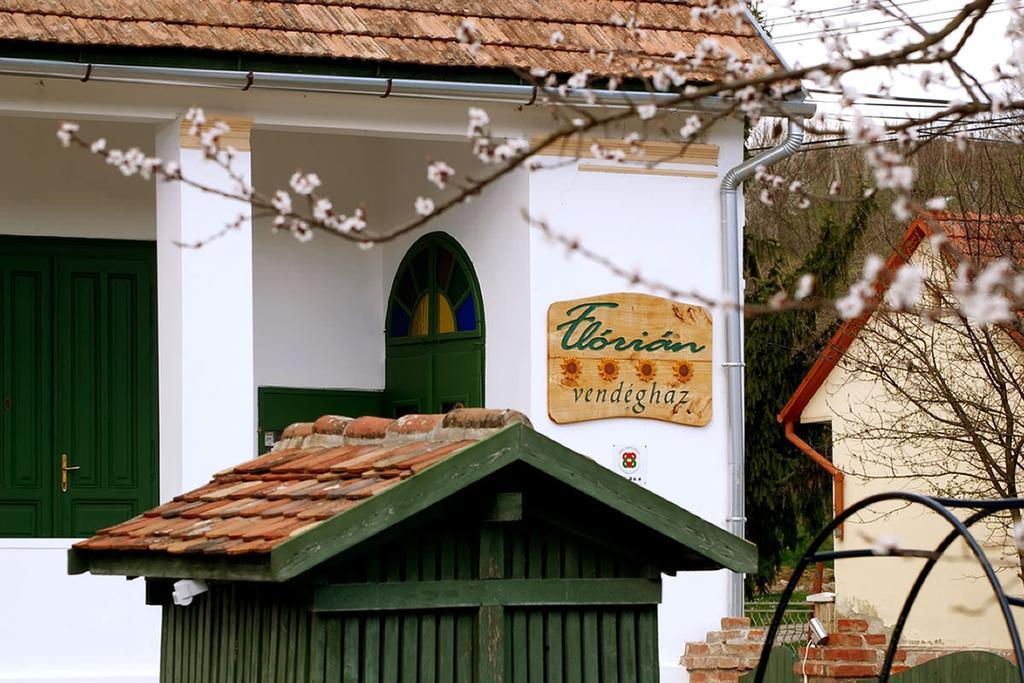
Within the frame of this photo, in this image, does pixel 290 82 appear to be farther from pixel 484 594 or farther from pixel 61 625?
pixel 484 594

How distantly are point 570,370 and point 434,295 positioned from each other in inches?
80.2

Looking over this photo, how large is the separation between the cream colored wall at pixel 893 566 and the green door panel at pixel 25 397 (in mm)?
9334

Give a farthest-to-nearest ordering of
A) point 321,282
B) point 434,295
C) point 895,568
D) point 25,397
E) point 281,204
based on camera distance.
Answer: point 895,568, point 321,282, point 434,295, point 25,397, point 281,204

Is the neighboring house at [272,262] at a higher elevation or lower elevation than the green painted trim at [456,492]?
higher

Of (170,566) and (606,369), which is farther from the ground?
(606,369)

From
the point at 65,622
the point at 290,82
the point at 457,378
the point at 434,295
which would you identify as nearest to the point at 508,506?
the point at 290,82

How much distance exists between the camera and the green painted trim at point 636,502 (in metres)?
5.98

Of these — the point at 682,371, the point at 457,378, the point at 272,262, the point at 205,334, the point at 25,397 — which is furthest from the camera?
the point at 272,262

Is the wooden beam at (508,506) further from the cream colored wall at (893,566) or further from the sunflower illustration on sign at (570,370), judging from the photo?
the cream colored wall at (893,566)

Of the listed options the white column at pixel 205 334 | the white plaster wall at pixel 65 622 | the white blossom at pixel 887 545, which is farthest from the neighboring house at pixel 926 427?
the white blossom at pixel 887 545

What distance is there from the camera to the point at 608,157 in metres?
5.99

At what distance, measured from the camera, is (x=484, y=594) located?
612cm

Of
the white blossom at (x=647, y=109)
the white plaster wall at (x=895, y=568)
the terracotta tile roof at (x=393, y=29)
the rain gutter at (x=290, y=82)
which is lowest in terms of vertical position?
the white plaster wall at (x=895, y=568)

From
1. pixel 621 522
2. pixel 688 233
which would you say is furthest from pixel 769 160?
pixel 621 522
